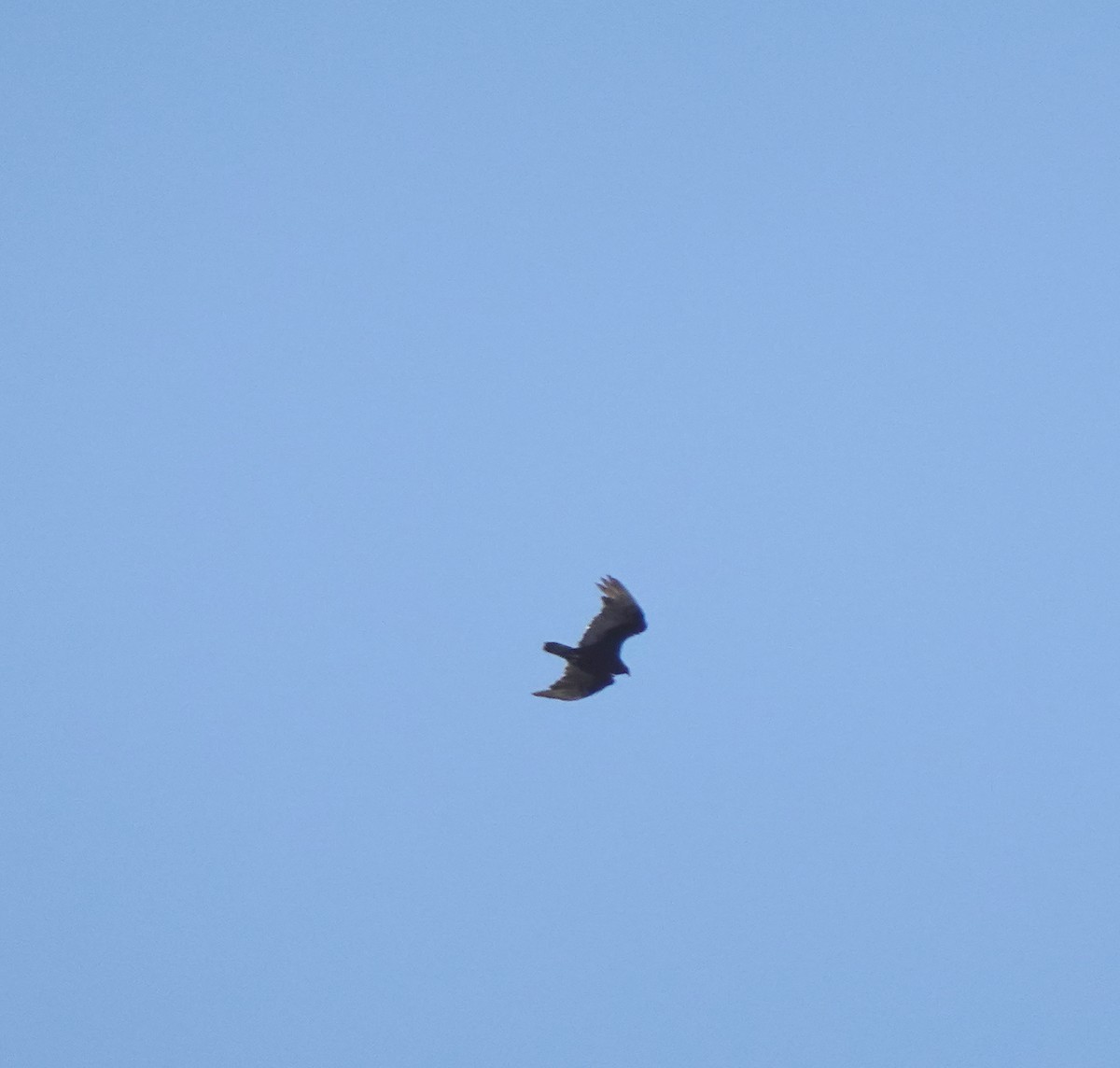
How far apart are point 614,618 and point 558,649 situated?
91 cm

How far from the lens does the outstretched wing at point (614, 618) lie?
2705 cm

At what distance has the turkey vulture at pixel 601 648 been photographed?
27.1 m

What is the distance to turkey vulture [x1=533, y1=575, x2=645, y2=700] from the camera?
27.1 m

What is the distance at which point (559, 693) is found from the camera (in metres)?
28.1

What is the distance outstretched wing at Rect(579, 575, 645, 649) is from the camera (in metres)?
27.0

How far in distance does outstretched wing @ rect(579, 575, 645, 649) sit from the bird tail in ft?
0.70

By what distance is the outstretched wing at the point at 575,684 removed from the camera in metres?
28.1

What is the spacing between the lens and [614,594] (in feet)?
88.7

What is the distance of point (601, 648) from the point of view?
27.6 m

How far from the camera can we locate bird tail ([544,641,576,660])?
88.1 feet

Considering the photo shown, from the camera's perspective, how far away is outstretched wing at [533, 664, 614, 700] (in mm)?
28094

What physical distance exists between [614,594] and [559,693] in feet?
6.58

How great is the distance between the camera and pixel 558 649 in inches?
1069

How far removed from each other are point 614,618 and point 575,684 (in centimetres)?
151
